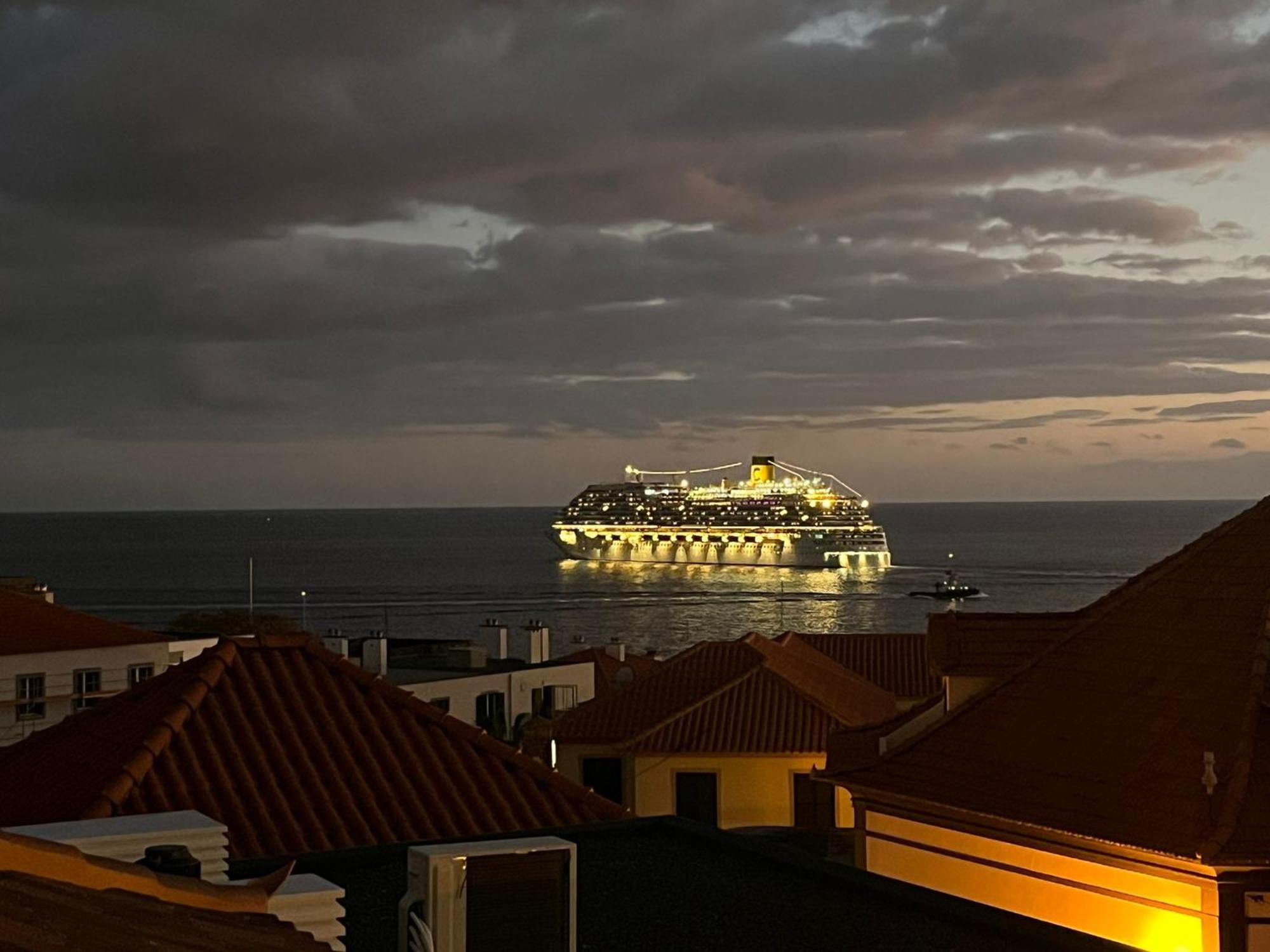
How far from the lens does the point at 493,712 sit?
26703 mm

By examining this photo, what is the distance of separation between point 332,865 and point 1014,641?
5.14 m

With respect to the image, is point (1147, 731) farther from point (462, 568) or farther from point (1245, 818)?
point (462, 568)

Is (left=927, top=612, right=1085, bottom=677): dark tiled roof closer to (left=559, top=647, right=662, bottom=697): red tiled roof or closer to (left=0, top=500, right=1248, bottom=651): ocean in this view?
(left=559, top=647, right=662, bottom=697): red tiled roof

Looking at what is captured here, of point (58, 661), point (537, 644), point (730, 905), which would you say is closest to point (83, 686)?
point (58, 661)

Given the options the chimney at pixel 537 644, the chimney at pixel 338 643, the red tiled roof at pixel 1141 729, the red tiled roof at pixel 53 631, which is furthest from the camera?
the chimney at pixel 537 644

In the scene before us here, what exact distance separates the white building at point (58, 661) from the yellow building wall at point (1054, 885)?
17.1m

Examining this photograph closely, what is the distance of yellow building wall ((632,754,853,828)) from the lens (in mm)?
17828

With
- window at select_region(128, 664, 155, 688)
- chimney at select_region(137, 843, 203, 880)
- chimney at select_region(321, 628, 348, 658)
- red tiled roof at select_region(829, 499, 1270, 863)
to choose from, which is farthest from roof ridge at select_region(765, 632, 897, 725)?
chimney at select_region(137, 843, 203, 880)

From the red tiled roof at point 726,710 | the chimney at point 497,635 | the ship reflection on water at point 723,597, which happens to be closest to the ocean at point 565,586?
the ship reflection on water at point 723,597

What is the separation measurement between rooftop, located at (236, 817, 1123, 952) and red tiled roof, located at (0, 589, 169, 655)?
1959cm

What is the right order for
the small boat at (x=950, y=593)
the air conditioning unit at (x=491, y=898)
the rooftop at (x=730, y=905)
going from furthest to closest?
the small boat at (x=950, y=593)
the rooftop at (x=730, y=905)
the air conditioning unit at (x=491, y=898)

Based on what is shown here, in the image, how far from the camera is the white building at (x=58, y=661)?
910 inches

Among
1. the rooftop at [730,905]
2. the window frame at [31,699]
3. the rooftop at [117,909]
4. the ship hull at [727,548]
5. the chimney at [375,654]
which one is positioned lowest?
the window frame at [31,699]

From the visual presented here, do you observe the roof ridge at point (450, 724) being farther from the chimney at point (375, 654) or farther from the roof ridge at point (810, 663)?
the chimney at point (375, 654)
